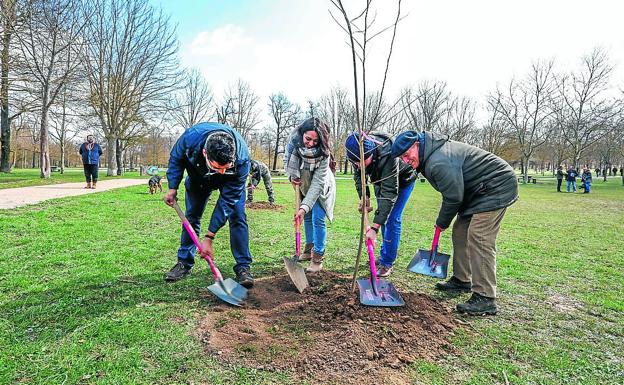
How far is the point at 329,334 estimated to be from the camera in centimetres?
278

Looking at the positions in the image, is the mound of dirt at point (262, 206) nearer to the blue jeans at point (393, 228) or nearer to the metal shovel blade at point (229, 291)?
the blue jeans at point (393, 228)

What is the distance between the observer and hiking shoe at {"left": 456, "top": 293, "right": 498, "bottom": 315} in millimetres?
3354

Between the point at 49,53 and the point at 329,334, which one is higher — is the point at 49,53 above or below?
above

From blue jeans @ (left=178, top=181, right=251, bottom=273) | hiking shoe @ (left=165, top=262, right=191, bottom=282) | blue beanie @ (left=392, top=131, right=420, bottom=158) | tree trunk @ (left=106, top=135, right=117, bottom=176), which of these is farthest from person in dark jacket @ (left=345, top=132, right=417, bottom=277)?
tree trunk @ (left=106, top=135, right=117, bottom=176)

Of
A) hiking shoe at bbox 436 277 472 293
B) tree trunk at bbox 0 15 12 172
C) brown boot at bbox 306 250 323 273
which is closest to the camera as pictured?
hiking shoe at bbox 436 277 472 293

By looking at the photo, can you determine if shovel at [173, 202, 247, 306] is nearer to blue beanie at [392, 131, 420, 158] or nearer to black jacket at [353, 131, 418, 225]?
black jacket at [353, 131, 418, 225]

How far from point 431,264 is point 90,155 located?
40.8 ft

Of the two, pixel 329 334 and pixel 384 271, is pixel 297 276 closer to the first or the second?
pixel 329 334

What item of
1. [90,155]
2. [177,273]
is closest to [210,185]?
[177,273]

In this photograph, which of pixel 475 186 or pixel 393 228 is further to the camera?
pixel 393 228

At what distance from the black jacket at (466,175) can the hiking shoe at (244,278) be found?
1.97 meters

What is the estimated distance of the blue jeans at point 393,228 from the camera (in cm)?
442

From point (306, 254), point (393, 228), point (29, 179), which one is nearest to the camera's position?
point (393, 228)

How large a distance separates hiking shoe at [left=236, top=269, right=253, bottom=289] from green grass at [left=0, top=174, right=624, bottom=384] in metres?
0.37
